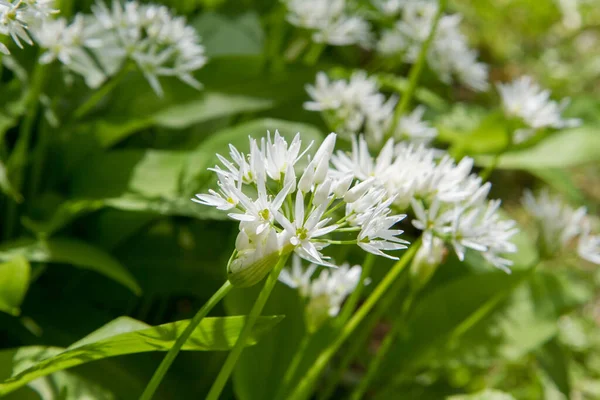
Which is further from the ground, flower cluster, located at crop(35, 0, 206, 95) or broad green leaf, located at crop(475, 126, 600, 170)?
flower cluster, located at crop(35, 0, 206, 95)

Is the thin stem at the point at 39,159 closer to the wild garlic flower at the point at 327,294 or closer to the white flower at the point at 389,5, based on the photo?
the wild garlic flower at the point at 327,294

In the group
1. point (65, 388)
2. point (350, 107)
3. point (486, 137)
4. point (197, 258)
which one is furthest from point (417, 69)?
point (65, 388)

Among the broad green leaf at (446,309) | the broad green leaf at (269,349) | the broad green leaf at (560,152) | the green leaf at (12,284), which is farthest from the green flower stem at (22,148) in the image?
the broad green leaf at (560,152)

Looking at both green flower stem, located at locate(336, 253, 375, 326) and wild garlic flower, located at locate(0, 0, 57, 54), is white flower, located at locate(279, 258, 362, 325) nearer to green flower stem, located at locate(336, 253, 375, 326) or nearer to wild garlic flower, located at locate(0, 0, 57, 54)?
green flower stem, located at locate(336, 253, 375, 326)

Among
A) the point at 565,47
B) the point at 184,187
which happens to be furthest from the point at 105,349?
the point at 565,47

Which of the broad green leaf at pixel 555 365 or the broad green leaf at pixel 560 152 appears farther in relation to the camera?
the broad green leaf at pixel 560 152

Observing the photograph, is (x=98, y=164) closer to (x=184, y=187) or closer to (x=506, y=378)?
(x=184, y=187)

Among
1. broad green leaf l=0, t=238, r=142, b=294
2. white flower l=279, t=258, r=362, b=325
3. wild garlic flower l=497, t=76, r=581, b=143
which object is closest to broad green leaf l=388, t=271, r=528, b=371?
wild garlic flower l=497, t=76, r=581, b=143
